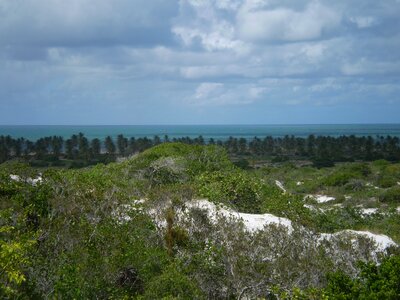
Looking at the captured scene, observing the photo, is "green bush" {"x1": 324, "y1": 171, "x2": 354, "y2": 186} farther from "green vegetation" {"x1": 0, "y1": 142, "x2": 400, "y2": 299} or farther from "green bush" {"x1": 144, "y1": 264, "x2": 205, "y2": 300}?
"green bush" {"x1": 144, "y1": 264, "x2": 205, "y2": 300}

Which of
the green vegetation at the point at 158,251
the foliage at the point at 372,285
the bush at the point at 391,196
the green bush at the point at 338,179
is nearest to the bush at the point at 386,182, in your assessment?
the green bush at the point at 338,179

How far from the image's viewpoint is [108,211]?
14414 millimetres

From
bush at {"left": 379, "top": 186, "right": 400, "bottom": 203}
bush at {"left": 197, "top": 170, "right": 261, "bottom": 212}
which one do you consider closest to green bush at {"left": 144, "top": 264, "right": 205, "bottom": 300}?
bush at {"left": 197, "top": 170, "right": 261, "bottom": 212}

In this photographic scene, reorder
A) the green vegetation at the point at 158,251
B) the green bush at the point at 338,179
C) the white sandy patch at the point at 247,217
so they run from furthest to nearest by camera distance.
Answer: the green bush at the point at 338,179, the white sandy patch at the point at 247,217, the green vegetation at the point at 158,251

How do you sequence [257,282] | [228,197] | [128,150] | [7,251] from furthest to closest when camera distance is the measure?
1. [128,150]
2. [228,197]
3. [257,282]
4. [7,251]

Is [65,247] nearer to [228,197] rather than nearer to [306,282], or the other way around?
[306,282]

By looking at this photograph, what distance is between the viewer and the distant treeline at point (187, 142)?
74.6m

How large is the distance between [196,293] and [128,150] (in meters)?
75.1

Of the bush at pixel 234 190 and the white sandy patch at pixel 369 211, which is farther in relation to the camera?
the white sandy patch at pixel 369 211

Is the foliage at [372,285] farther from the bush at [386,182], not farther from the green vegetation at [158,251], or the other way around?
the bush at [386,182]

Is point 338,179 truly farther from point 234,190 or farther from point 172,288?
point 172,288

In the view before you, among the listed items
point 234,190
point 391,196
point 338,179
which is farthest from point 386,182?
point 234,190

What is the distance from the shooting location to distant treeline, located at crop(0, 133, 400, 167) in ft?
245

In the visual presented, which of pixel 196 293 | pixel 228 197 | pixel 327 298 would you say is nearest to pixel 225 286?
pixel 196 293
